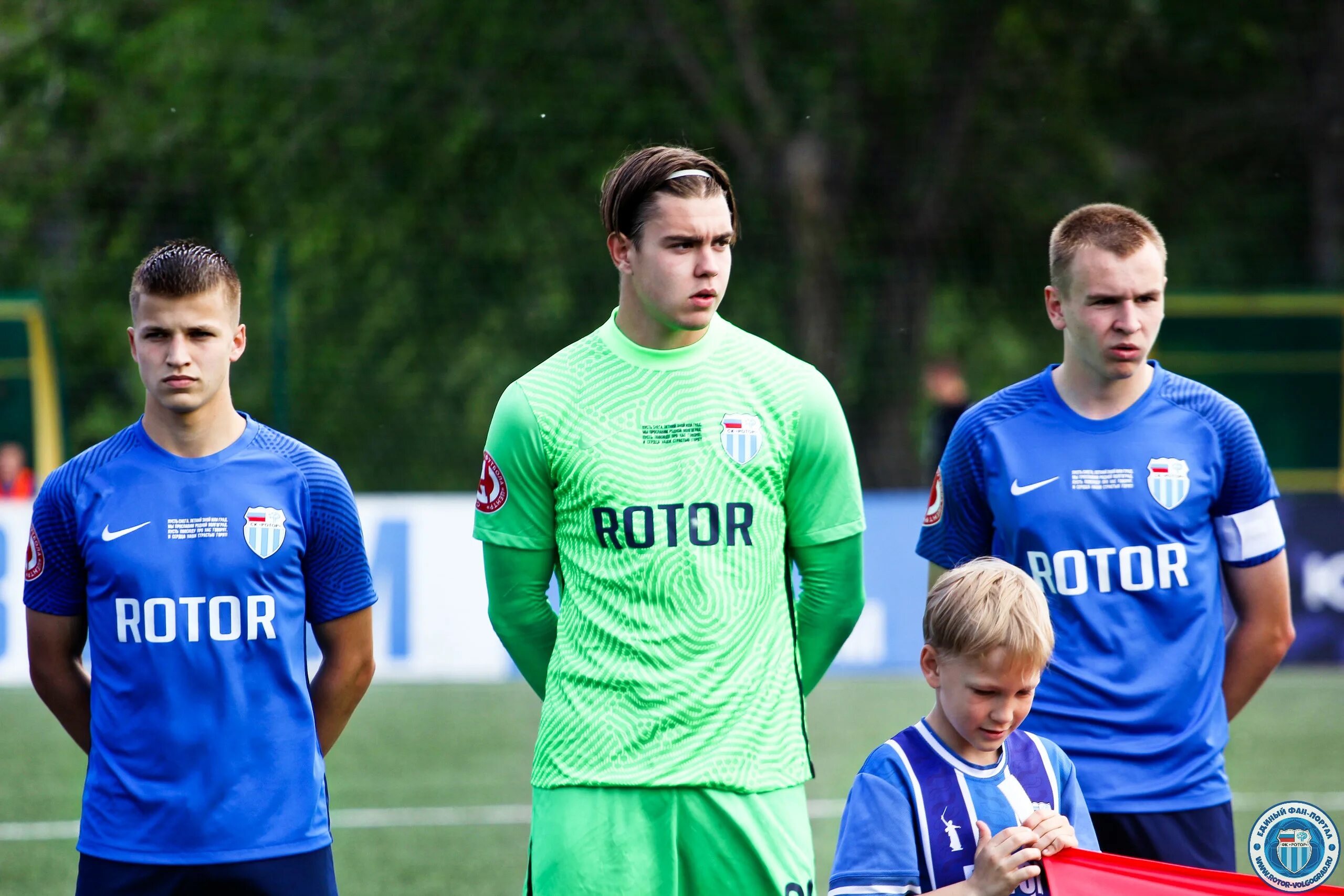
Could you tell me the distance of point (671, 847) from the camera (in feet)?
9.20

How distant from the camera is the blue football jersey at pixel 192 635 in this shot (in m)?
3.03

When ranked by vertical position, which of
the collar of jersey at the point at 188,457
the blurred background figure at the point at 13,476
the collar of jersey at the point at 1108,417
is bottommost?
the collar of jersey at the point at 188,457

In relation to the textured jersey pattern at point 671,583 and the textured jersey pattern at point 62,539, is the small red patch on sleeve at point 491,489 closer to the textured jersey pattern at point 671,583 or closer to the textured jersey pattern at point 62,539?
the textured jersey pattern at point 671,583

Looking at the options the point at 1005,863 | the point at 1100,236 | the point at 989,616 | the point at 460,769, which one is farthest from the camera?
the point at 460,769

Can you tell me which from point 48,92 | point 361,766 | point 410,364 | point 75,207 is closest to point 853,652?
point 361,766

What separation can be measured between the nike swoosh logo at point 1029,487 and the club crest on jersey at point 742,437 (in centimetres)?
68

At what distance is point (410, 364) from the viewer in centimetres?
1548

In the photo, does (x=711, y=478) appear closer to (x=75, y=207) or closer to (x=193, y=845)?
(x=193, y=845)

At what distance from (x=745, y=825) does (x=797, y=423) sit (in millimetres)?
728

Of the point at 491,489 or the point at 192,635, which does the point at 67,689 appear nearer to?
the point at 192,635

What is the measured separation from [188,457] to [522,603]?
2.34ft

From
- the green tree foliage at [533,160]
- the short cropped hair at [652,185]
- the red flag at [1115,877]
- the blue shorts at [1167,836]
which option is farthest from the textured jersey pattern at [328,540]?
the green tree foliage at [533,160]

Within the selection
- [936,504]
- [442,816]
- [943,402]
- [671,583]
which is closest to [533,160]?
[943,402]

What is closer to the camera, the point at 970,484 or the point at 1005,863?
the point at 1005,863
